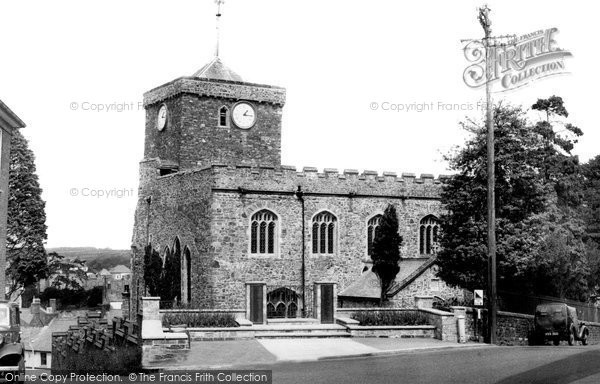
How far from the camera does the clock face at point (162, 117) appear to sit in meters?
43.0

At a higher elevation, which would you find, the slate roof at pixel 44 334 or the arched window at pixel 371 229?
the arched window at pixel 371 229

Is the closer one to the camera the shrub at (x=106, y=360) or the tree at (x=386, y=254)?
the shrub at (x=106, y=360)

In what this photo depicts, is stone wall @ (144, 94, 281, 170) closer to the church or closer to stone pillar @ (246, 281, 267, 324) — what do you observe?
the church

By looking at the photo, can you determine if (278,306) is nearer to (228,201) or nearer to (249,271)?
(249,271)

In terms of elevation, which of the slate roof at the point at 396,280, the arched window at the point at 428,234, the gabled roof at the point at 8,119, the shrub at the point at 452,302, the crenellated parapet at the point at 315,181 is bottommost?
the shrub at the point at 452,302

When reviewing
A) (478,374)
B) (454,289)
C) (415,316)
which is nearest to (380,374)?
(478,374)

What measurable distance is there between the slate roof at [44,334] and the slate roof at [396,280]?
22.0 m

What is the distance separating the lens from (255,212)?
3716cm

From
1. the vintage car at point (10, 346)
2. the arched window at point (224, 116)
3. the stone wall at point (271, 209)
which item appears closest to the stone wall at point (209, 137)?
the arched window at point (224, 116)

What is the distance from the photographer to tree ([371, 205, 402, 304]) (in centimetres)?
3562

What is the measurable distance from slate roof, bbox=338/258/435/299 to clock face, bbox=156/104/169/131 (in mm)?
13145

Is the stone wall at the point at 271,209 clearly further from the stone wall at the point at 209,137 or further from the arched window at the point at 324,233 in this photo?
the stone wall at the point at 209,137

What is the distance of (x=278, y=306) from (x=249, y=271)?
2.22 metres

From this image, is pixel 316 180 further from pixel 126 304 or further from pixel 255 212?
pixel 126 304
